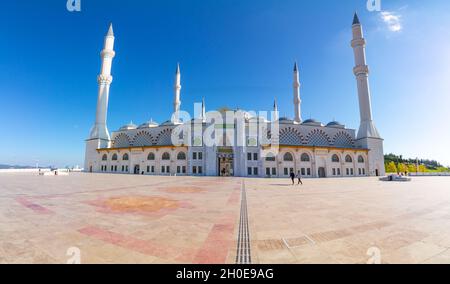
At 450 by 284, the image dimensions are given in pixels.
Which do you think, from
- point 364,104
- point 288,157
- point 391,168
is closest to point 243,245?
point 288,157

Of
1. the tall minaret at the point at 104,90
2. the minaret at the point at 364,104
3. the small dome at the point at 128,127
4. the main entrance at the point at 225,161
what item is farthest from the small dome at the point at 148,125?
the minaret at the point at 364,104

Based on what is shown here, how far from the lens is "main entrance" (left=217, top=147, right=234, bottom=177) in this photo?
119 ft

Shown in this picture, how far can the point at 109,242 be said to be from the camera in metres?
3.74

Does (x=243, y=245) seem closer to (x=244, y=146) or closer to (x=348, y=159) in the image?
(x=244, y=146)

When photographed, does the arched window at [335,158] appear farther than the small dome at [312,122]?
No

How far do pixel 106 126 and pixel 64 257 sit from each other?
180ft

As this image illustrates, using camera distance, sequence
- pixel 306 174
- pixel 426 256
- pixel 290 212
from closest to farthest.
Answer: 1. pixel 426 256
2. pixel 290 212
3. pixel 306 174

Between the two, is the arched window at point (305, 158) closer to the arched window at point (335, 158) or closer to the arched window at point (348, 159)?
the arched window at point (335, 158)

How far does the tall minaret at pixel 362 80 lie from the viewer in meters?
42.0

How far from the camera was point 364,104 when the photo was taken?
4253cm

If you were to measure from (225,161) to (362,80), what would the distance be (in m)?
37.7

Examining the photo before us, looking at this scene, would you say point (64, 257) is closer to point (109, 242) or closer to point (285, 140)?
point (109, 242)

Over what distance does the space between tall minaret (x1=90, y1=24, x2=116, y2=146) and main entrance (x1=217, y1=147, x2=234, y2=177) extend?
107 feet
